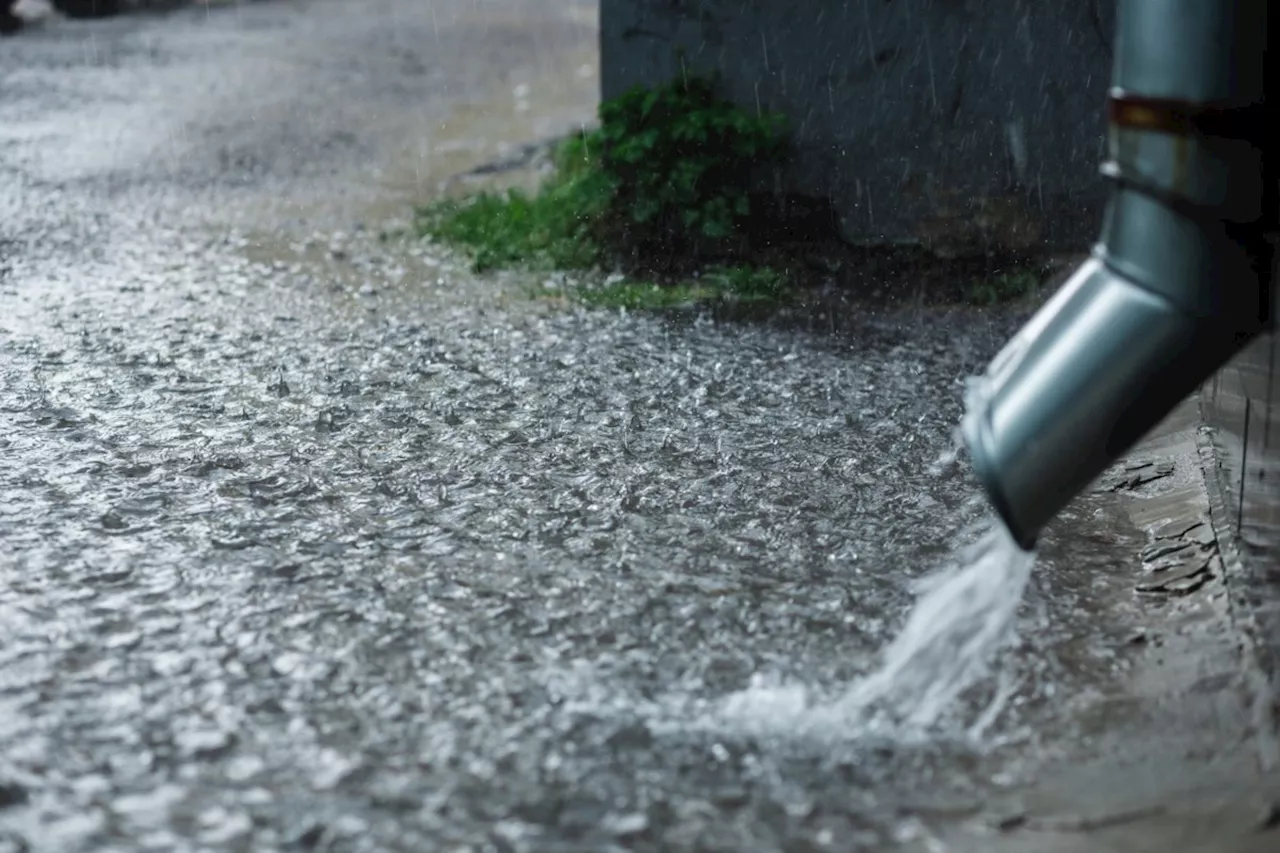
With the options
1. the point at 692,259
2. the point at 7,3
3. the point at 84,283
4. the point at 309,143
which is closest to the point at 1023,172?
the point at 692,259

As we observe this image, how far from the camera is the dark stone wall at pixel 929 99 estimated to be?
549 centimetres

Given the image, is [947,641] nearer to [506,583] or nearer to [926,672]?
[926,672]

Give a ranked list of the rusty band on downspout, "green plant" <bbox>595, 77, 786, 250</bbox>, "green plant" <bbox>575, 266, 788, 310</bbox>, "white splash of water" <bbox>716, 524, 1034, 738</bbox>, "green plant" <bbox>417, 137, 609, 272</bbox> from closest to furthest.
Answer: the rusty band on downspout, "white splash of water" <bbox>716, 524, 1034, 738</bbox>, "green plant" <bbox>575, 266, 788, 310</bbox>, "green plant" <bbox>595, 77, 786, 250</bbox>, "green plant" <bbox>417, 137, 609, 272</bbox>

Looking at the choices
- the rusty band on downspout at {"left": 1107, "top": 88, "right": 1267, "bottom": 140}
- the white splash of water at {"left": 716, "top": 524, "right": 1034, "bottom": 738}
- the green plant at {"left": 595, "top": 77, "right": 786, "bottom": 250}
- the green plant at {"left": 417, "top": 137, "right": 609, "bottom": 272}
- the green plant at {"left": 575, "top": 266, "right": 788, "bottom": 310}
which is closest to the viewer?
the rusty band on downspout at {"left": 1107, "top": 88, "right": 1267, "bottom": 140}

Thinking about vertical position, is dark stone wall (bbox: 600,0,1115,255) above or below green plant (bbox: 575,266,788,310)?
above

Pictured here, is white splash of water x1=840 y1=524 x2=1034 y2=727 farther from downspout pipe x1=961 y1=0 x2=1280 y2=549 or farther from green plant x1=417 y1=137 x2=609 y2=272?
green plant x1=417 y1=137 x2=609 y2=272

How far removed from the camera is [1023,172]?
5582 mm

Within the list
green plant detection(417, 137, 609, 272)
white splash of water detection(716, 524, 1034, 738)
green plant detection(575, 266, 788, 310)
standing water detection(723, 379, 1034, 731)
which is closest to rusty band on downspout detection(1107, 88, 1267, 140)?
standing water detection(723, 379, 1034, 731)

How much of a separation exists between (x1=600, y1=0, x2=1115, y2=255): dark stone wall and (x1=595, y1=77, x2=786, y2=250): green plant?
0.13 m

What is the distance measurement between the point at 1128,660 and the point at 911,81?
3.33 meters

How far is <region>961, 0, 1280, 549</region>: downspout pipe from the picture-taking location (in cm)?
229

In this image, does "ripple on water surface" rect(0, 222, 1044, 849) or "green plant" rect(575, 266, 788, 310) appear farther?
"green plant" rect(575, 266, 788, 310)

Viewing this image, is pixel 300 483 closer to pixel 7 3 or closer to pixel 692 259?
pixel 692 259

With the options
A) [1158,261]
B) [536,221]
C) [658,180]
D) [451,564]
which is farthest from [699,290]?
[1158,261]
